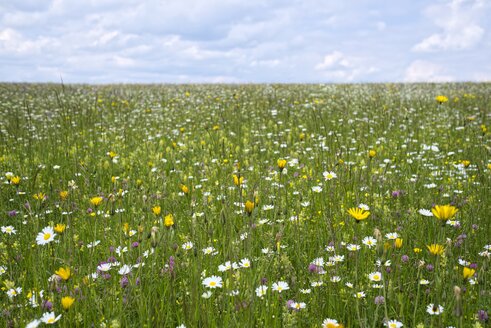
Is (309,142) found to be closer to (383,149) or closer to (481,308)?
(383,149)

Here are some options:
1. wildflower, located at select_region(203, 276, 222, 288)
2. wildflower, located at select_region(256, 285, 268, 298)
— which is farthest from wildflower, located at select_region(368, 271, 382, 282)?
wildflower, located at select_region(203, 276, 222, 288)

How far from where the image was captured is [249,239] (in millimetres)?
2154

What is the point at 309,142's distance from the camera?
712 centimetres

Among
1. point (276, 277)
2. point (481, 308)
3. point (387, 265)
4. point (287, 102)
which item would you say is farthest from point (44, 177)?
point (287, 102)

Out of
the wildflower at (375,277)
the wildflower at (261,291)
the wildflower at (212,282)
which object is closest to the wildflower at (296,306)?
the wildflower at (261,291)

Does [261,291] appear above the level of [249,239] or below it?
below

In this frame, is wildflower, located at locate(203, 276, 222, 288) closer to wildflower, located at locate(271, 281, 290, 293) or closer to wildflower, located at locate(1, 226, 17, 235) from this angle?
wildflower, located at locate(271, 281, 290, 293)

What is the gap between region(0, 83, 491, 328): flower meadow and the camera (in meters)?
2.22

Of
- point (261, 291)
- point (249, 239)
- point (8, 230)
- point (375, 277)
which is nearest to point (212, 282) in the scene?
point (261, 291)

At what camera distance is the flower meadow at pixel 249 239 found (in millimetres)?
2219

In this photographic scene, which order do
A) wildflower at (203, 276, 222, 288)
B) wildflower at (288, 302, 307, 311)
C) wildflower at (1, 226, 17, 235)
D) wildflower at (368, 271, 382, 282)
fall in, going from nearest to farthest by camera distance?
1. wildflower at (288, 302, 307, 311)
2. wildflower at (203, 276, 222, 288)
3. wildflower at (368, 271, 382, 282)
4. wildflower at (1, 226, 17, 235)

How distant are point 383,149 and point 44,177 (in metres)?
5.12

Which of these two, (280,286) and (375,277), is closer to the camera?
(280,286)

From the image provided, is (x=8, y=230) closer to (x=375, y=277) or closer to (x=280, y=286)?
(x=280, y=286)
